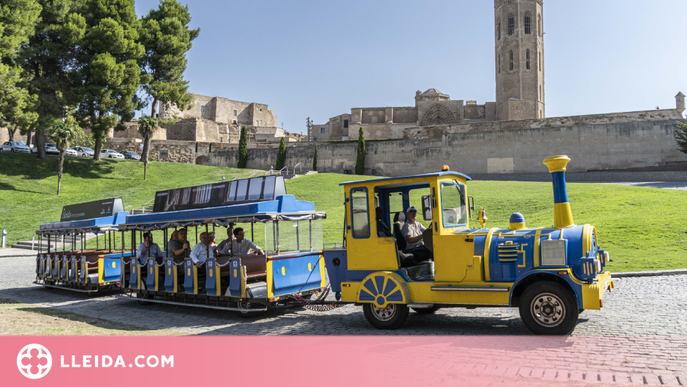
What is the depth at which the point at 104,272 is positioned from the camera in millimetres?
13992

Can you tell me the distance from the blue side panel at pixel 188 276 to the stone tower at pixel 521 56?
6045 cm

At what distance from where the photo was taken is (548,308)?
22.4 ft

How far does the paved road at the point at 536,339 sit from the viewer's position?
5371mm

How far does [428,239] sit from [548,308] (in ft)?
6.93

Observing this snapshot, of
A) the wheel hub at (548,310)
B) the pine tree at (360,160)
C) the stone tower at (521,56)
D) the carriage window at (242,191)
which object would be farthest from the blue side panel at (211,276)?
the stone tower at (521,56)

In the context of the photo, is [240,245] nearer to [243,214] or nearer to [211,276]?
[211,276]

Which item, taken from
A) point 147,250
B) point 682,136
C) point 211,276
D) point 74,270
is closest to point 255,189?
point 211,276

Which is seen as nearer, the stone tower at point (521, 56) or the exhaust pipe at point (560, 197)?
the exhaust pipe at point (560, 197)

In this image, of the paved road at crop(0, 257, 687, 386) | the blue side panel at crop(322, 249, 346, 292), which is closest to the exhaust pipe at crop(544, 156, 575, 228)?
the paved road at crop(0, 257, 687, 386)

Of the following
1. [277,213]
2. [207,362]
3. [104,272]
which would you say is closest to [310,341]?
[207,362]

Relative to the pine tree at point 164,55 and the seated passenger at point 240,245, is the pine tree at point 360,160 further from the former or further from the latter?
the seated passenger at point 240,245

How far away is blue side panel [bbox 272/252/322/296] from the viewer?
383 inches

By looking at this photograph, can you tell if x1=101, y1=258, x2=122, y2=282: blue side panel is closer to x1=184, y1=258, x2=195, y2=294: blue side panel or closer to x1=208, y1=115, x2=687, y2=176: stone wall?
x1=184, y1=258, x2=195, y2=294: blue side panel

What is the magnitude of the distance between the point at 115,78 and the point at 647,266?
128ft
